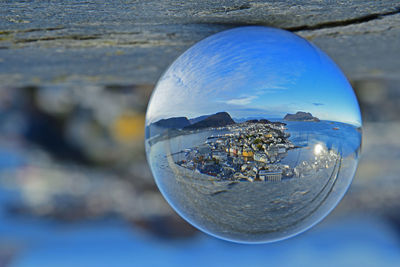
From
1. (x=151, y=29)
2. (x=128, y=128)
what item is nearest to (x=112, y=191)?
(x=128, y=128)

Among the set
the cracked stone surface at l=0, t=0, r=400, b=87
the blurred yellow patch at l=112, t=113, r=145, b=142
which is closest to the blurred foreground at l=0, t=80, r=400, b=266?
the blurred yellow patch at l=112, t=113, r=145, b=142

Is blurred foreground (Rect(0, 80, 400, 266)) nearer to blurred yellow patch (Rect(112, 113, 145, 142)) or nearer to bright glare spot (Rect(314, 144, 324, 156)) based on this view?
blurred yellow patch (Rect(112, 113, 145, 142))

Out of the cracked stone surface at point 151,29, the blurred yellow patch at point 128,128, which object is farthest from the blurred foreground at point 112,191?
the cracked stone surface at point 151,29

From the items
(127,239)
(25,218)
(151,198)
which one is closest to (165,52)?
(127,239)

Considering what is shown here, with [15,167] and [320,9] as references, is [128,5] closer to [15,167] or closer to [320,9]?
[320,9]

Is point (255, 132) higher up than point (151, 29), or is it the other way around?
point (151, 29)

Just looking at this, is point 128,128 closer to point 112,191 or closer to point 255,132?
point 112,191

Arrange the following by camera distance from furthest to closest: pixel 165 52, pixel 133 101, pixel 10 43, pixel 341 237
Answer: pixel 133 101 < pixel 341 237 < pixel 165 52 < pixel 10 43
